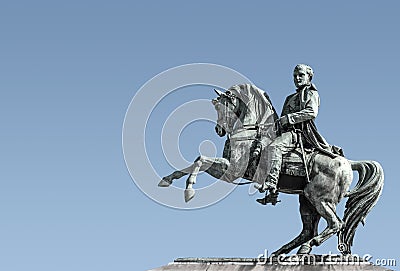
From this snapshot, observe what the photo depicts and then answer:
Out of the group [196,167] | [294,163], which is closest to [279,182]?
[294,163]

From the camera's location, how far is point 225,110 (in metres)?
22.1

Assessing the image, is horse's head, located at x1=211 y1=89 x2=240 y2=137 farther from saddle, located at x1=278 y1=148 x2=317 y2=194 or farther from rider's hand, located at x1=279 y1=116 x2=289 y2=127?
saddle, located at x1=278 y1=148 x2=317 y2=194

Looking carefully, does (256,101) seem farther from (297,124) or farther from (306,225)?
(306,225)

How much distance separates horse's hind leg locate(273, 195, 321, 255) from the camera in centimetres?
2164

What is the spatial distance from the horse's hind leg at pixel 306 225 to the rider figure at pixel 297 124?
1041 millimetres

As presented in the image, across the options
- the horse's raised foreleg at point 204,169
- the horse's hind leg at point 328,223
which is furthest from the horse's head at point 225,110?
the horse's hind leg at point 328,223

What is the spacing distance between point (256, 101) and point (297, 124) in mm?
1013

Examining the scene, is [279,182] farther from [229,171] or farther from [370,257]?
[370,257]

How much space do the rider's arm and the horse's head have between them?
1165mm

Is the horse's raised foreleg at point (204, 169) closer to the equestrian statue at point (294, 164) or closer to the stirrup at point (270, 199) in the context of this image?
the equestrian statue at point (294, 164)

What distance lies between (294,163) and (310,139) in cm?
69

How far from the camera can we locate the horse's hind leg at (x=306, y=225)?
21.6m

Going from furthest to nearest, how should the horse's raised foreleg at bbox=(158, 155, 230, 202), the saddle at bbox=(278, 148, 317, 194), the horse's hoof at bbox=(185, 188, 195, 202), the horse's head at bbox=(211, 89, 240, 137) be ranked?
1. the horse's head at bbox=(211, 89, 240, 137)
2. the saddle at bbox=(278, 148, 317, 194)
3. the horse's raised foreleg at bbox=(158, 155, 230, 202)
4. the horse's hoof at bbox=(185, 188, 195, 202)

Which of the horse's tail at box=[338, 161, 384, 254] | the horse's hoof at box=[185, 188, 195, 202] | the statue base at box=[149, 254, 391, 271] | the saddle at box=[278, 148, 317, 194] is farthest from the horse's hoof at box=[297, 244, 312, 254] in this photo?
the horse's hoof at box=[185, 188, 195, 202]
